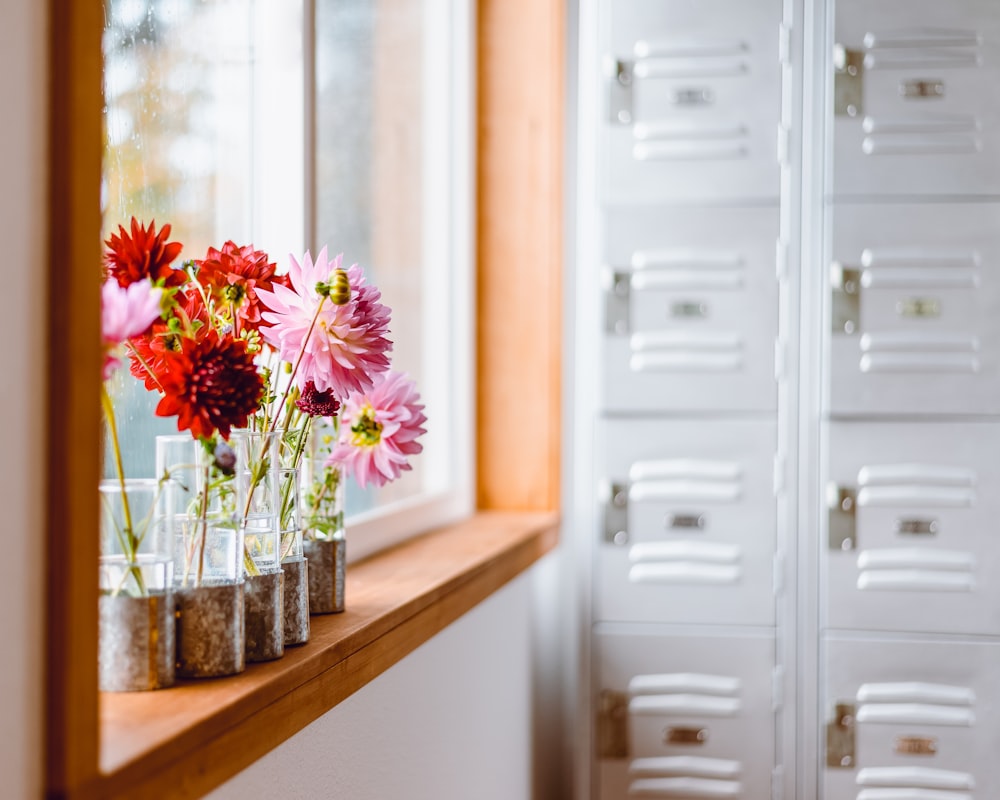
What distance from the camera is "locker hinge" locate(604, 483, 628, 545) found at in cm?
223

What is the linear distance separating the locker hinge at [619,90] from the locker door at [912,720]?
1.12 m

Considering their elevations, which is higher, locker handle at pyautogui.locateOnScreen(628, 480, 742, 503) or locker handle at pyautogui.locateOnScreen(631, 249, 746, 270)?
locker handle at pyautogui.locateOnScreen(631, 249, 746, 270)

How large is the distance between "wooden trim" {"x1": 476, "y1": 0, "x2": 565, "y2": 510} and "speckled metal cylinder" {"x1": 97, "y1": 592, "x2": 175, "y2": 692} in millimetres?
1626

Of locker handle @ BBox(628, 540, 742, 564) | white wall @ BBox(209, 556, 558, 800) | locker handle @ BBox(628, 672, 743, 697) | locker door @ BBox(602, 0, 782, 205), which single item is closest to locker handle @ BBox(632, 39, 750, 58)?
locker door @ BBox(602, 0, 782, 205)

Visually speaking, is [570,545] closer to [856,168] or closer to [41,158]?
[856,168]

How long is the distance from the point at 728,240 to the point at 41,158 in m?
1.73

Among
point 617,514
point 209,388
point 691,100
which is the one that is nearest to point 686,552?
point 617,514

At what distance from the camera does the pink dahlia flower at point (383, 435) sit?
118 centimetres

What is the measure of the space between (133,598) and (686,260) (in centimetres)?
159

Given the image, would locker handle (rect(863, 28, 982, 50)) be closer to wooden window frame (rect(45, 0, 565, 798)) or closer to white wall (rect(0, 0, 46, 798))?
wooden window frame (rect(45, 0, 565, 798))

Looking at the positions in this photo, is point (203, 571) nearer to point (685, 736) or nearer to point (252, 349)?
point (252, 349)

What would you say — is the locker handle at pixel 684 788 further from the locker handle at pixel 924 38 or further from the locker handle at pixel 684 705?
the locker handle at pixel 924 38

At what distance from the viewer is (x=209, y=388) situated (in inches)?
32.1

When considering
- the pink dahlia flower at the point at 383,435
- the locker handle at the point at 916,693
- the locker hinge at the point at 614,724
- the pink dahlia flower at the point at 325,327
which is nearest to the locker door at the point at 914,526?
the locker handle at the point at 916,693
